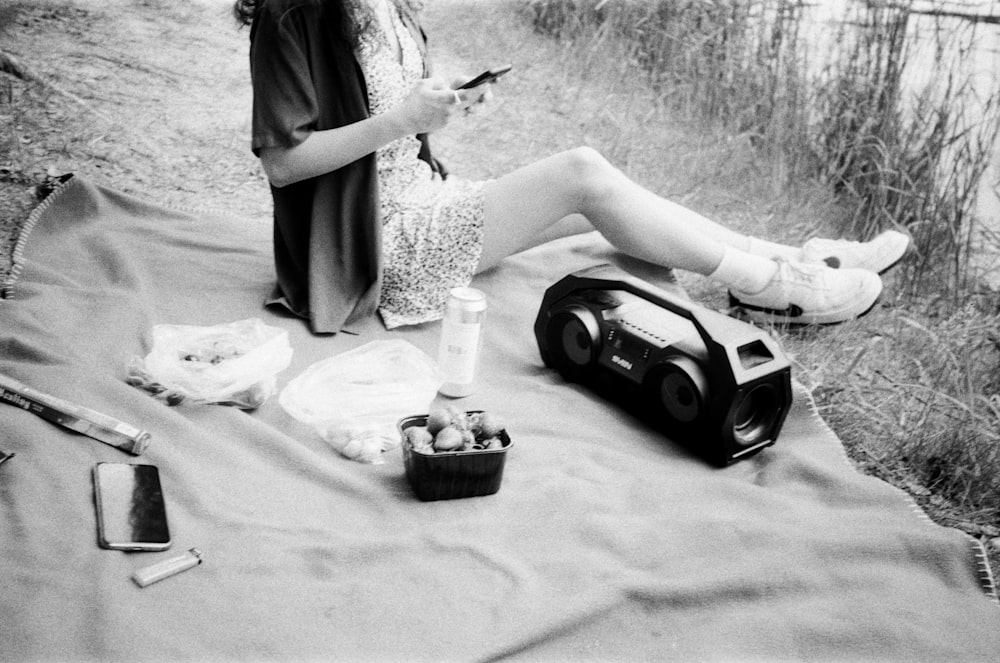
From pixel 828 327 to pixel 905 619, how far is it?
109cm

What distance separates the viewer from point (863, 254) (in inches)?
95.3

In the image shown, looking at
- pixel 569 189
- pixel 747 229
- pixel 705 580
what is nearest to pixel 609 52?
pixel 747 229

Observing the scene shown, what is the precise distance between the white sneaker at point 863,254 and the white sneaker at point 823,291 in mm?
80

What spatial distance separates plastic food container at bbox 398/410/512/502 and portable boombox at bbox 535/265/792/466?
0.40m

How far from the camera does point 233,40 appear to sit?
13.9 ft

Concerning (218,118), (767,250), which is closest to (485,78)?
(767,250)

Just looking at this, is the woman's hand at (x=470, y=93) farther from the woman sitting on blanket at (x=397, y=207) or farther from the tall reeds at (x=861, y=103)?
the tall reeds at (x=861, y=103)

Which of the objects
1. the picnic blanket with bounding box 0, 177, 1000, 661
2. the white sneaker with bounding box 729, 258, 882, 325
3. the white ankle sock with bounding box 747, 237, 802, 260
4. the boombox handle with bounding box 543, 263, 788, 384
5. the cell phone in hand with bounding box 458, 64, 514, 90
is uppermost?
the cell phone in hand with bounding box 458, 64, 514, 90

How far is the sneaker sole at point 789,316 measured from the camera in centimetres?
235

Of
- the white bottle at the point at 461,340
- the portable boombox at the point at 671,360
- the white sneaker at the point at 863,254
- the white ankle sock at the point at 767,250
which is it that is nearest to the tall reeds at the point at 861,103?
the white sneaker at the point at 863,254

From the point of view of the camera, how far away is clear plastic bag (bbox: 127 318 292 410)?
1.85m

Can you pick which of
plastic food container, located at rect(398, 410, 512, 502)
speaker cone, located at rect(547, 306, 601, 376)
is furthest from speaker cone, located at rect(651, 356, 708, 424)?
plastic food container, located at rect(398, 410, 512, 502)

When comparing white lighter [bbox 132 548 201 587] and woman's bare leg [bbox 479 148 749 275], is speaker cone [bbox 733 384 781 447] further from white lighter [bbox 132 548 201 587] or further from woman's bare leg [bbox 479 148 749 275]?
white lighter [bbox 132 548 201 587]

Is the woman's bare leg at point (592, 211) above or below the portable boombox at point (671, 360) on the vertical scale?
above
